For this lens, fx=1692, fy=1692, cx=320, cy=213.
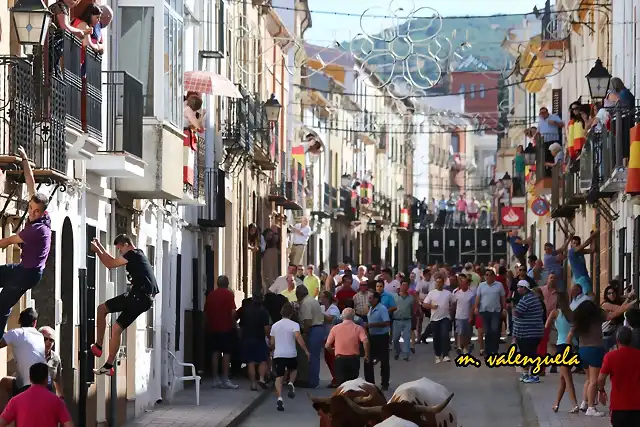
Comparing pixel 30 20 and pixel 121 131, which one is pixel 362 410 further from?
pixel 121 131

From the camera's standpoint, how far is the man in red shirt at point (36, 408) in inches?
540

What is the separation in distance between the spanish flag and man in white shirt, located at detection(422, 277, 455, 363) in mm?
4938

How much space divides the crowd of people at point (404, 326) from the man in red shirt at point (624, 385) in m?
0.01

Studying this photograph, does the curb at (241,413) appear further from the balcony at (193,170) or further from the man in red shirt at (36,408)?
the man in red shirt at (36,408)

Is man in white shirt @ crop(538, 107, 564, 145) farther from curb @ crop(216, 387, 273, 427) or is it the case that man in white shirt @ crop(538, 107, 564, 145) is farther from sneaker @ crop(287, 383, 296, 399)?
sneaker @ crop(287, 383, 296, 399)

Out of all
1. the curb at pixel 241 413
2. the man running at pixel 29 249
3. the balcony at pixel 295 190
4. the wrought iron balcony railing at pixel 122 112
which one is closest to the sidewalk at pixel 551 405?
the curb at pixel 241 413

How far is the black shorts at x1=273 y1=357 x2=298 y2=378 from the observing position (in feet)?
85.1

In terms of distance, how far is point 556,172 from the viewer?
42969 millimetres

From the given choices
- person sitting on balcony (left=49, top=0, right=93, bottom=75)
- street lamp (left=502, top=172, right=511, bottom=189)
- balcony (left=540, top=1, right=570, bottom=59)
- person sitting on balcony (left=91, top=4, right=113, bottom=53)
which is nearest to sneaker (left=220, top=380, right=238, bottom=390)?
person sitting on balcony (left=91, top=4, right=113, bottom=53)

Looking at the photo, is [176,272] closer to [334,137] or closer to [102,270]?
[102,270]

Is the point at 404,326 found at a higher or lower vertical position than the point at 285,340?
lower

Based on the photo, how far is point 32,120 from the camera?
15828 millimetres

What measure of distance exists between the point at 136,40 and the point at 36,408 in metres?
9.41

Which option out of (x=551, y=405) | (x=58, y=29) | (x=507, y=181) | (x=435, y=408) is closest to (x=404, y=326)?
(x=551, y=405)
